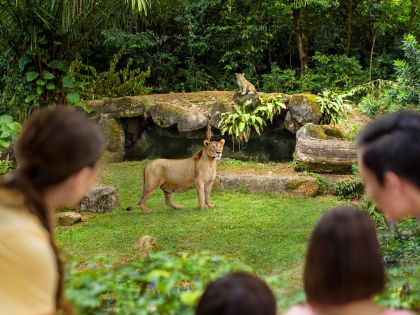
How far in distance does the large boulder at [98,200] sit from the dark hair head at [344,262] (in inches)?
343

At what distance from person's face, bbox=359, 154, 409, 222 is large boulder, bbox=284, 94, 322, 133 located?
12.7 m

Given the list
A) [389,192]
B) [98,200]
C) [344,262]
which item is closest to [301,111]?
[98,200]

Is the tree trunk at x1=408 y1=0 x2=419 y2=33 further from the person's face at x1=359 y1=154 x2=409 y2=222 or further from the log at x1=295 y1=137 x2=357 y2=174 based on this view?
the person's face at x1=359 y1=154 x2=409 y2=222

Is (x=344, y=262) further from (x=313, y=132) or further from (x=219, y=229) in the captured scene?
(x=313, y=132)

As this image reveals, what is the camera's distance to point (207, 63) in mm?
21859

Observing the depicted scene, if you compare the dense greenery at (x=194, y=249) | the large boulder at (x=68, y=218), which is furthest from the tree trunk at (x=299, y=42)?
the large boulder at (x=68, y=218)

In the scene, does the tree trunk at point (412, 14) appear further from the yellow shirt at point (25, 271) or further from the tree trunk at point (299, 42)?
the yellow shirt at point (25, 271)

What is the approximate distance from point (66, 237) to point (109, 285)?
6.57m

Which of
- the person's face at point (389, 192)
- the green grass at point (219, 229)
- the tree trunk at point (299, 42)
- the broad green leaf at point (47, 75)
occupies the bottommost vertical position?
the green grass at point (219, 229)

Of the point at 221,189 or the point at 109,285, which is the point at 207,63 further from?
the point at 109,285

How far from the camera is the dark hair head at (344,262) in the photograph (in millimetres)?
2049

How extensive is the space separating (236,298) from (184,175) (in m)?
8.75

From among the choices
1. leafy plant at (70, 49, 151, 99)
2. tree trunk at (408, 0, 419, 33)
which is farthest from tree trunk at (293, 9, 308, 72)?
leafy plant at (70, 49, 151, 99)

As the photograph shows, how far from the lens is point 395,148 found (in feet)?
7.47
